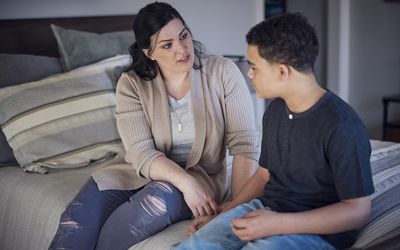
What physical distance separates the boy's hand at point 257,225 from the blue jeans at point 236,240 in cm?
2

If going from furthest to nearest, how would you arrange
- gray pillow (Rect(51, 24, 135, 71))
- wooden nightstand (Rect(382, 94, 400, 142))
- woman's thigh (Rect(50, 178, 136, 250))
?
wooden nightstand (Rect(382, 94, 400, 142)) < gray pillow (Rect(51, 24, 135, 71)) < woman's thigh (Rect(50, 178, 136, 250))

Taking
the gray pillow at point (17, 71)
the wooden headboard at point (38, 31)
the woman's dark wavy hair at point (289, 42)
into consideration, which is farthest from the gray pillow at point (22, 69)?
the woman's dark wavy hair at point (289, 42)

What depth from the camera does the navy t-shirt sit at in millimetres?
1117

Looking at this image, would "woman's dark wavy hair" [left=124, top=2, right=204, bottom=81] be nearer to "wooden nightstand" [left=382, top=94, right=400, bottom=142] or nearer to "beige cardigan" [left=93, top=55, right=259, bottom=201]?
"beige cardigan" [left=93, top=55, right=259, bottom=201]

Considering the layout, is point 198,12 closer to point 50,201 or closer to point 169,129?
point 169,129

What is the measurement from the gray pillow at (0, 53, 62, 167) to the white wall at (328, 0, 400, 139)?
2.42m

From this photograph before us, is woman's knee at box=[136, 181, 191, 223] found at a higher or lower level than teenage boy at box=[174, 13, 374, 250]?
lower

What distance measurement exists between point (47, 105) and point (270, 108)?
1.07 meters

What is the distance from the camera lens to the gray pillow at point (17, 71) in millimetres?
2115

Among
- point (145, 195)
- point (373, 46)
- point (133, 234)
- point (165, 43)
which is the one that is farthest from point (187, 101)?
point (373, 46)

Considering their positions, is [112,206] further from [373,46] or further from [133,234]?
[373,46]

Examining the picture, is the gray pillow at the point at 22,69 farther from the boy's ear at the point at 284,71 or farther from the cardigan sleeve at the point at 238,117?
the boy's ear at the point at 284,71

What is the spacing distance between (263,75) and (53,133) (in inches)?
44.0

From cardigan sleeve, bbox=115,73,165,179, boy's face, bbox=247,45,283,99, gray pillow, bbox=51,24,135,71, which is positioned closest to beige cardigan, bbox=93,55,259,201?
cardigan sleeve, bbox=115,73,165,179
